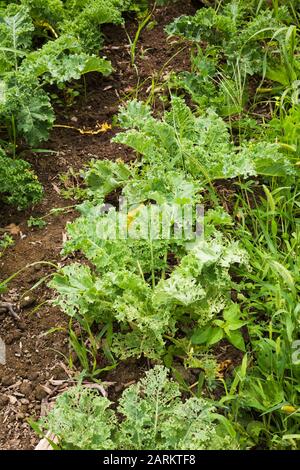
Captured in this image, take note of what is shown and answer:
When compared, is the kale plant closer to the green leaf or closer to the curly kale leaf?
the green leaf

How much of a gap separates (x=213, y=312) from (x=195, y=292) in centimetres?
30

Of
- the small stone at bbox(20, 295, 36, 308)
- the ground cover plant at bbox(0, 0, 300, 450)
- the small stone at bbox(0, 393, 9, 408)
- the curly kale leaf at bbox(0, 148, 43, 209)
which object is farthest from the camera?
the curly kale leaf at bbox(0, 148, 43, 209)

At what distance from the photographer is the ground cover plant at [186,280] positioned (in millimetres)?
2773

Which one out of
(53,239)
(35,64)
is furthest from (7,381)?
(35,64)

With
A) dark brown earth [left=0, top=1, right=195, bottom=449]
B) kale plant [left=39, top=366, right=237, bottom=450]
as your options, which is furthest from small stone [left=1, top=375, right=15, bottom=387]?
kale plant [left=39, top=366, right=237, bottom=450]

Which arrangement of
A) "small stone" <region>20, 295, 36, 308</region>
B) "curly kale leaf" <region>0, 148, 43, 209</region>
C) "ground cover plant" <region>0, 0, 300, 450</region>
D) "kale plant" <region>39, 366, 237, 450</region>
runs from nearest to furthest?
"kale plant" <region>39, 366, 237, 450</region> → "ground cover plant" <region>0, 0, 300, 450</region> → "small stone" <region>20, 295, 36, 308</region> → "curly kale leaf" <region>0, 148, 43, 209</region>

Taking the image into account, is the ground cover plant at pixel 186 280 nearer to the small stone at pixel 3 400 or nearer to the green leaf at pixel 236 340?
the green leaf at pixel 236 340

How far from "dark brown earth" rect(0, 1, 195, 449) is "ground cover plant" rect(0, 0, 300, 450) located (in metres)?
0.08

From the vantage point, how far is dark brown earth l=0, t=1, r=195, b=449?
3012mm

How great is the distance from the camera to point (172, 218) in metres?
3.17

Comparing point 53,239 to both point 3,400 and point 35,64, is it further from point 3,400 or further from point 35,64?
point 35,64

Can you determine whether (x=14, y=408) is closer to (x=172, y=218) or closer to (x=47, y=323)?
(x=47, y=323)

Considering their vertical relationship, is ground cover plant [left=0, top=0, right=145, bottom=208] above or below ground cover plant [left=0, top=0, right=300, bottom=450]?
above

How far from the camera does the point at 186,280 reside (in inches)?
115
